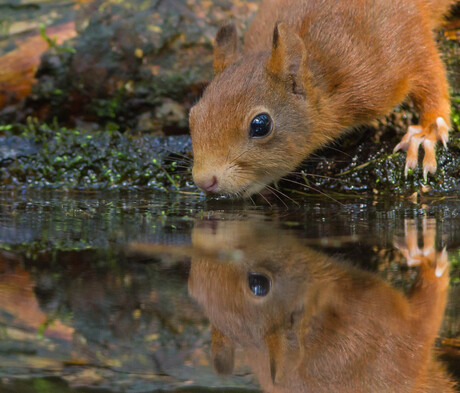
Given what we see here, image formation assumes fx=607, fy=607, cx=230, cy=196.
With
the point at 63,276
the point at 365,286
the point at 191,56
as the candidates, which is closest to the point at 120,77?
the point at 191,56

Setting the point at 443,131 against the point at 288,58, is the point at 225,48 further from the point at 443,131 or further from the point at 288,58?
the point at 443,131

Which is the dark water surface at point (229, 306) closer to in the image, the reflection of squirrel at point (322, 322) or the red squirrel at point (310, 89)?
the reflection of squirrel at point (322, 322)

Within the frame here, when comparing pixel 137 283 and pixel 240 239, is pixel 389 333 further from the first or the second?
pixel 240 239

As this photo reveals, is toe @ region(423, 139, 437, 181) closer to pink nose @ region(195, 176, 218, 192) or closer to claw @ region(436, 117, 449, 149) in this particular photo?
claw @ region(436, 117, 449, 149)

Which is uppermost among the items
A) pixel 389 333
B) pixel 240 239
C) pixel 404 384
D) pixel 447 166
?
pixel 447 166

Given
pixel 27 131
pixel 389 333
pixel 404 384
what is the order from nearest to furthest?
pixel 404 384, pixel 389 333, pixel 27 131

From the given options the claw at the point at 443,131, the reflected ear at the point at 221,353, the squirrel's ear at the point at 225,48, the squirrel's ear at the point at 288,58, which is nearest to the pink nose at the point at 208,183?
the squirrel's ear at the point at 288,58

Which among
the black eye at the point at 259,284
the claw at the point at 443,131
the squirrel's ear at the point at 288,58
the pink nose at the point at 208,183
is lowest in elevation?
the black eye at the point at 259,284
